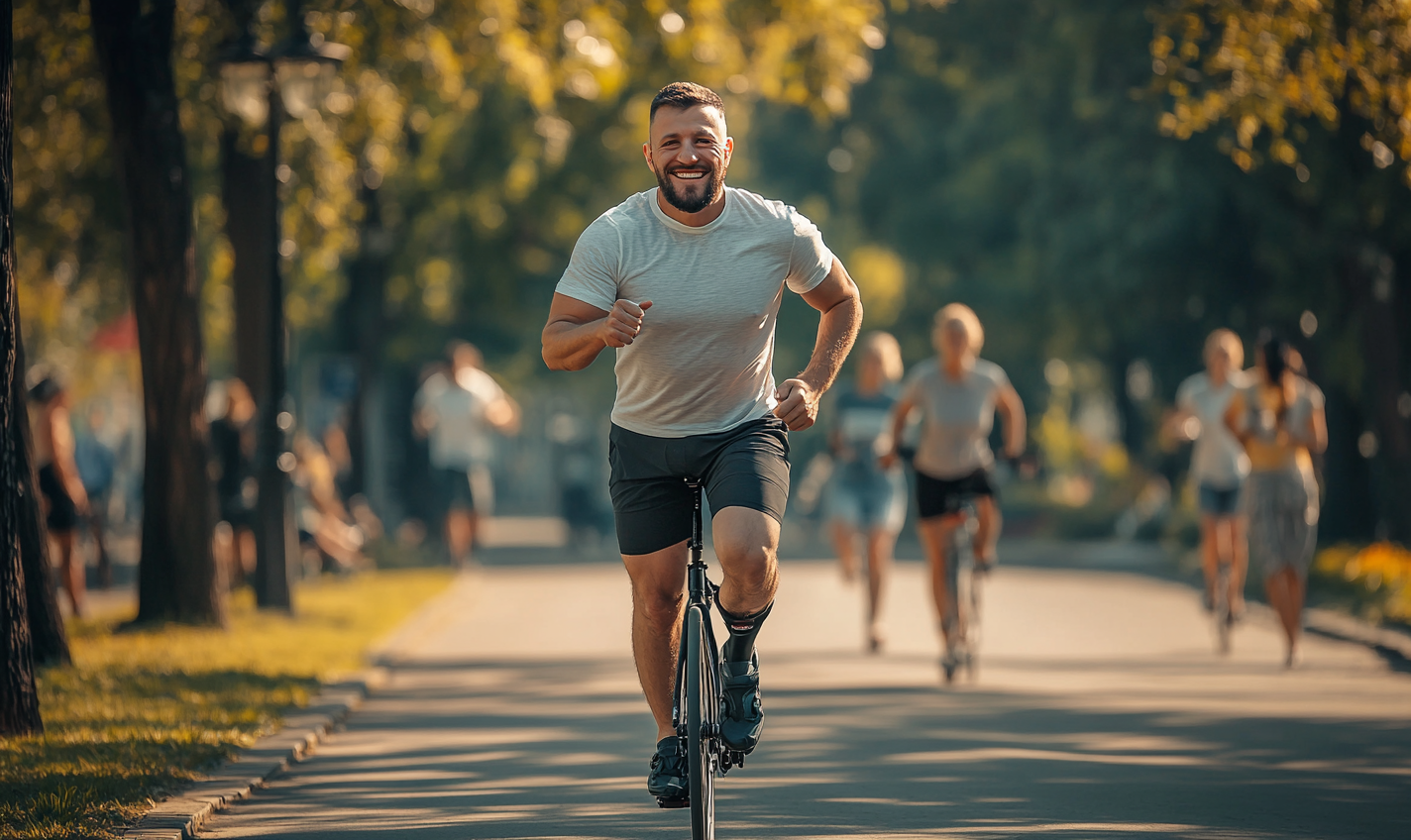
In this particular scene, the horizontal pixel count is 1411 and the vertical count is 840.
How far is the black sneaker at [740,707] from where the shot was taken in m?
6.21

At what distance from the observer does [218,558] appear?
13398mm

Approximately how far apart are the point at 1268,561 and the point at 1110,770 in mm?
4818

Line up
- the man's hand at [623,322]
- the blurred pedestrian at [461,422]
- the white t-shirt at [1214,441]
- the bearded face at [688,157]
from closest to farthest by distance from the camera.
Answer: the man's hand at [623,322] → the bearded face at [688,157] → the white t-shirt at [1214,441] → the blurred pedestrian at [461,422]

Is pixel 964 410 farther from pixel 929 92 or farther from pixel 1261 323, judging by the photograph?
pixel 929 92

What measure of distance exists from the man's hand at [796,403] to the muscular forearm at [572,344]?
0.54 meters

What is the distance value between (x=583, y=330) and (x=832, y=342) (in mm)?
878

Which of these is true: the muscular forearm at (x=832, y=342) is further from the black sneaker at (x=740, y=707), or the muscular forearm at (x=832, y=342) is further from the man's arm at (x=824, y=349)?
the black sneaker at (x=740, y=707)

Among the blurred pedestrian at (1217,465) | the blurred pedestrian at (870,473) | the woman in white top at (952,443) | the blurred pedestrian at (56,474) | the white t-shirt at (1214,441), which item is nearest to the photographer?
the woman in white top at (952,443)

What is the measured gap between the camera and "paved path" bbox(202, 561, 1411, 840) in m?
6.99

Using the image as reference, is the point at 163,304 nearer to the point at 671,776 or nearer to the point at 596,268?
the point at 596,268

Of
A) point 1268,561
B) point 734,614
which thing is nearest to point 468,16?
point 1268,561

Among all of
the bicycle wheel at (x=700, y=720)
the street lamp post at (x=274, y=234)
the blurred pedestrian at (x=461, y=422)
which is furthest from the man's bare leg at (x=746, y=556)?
the blurred pedestrian at (x=461, y=422)

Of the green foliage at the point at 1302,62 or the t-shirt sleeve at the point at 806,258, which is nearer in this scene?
the t-shirt sleeve at the point at 806,258

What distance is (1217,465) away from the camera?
14.5m
